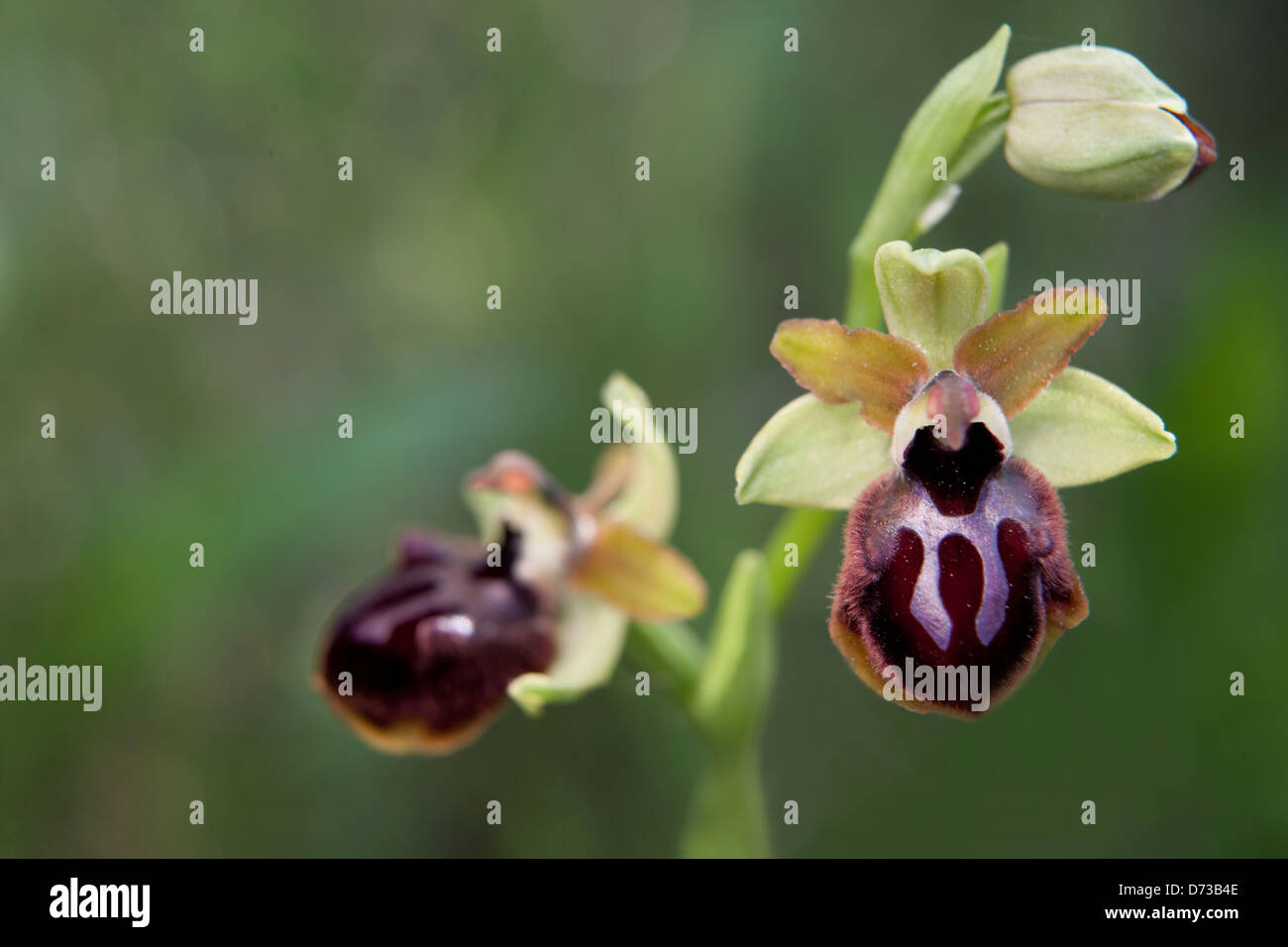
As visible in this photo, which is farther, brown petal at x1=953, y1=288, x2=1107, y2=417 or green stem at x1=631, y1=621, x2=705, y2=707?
green stem at x1=631, y1=621, x2=705, y2=707

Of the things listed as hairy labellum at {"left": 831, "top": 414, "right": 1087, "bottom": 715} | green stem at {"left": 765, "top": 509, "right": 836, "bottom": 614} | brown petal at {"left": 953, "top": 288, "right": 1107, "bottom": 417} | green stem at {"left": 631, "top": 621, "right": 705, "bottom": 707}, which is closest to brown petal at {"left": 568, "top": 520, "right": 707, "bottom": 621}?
green stem at {"left": 631, "top": 621, "right": 705, "bottom": 707}

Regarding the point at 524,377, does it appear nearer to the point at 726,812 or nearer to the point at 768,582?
the point at 768,582

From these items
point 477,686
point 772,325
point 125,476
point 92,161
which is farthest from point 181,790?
point 772,325

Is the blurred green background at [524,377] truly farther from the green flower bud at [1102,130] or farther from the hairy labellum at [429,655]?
the green flower bud at [1102,130]

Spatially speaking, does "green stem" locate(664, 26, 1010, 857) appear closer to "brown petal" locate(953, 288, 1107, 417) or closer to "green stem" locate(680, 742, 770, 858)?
"green stem" locate(680, 742, 770, 858)

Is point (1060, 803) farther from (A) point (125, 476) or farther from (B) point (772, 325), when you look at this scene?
(A) point (125, 476)

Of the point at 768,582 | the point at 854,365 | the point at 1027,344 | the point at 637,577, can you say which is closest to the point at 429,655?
the point at 637,577

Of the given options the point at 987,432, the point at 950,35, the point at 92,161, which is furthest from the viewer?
the point at 950,35
